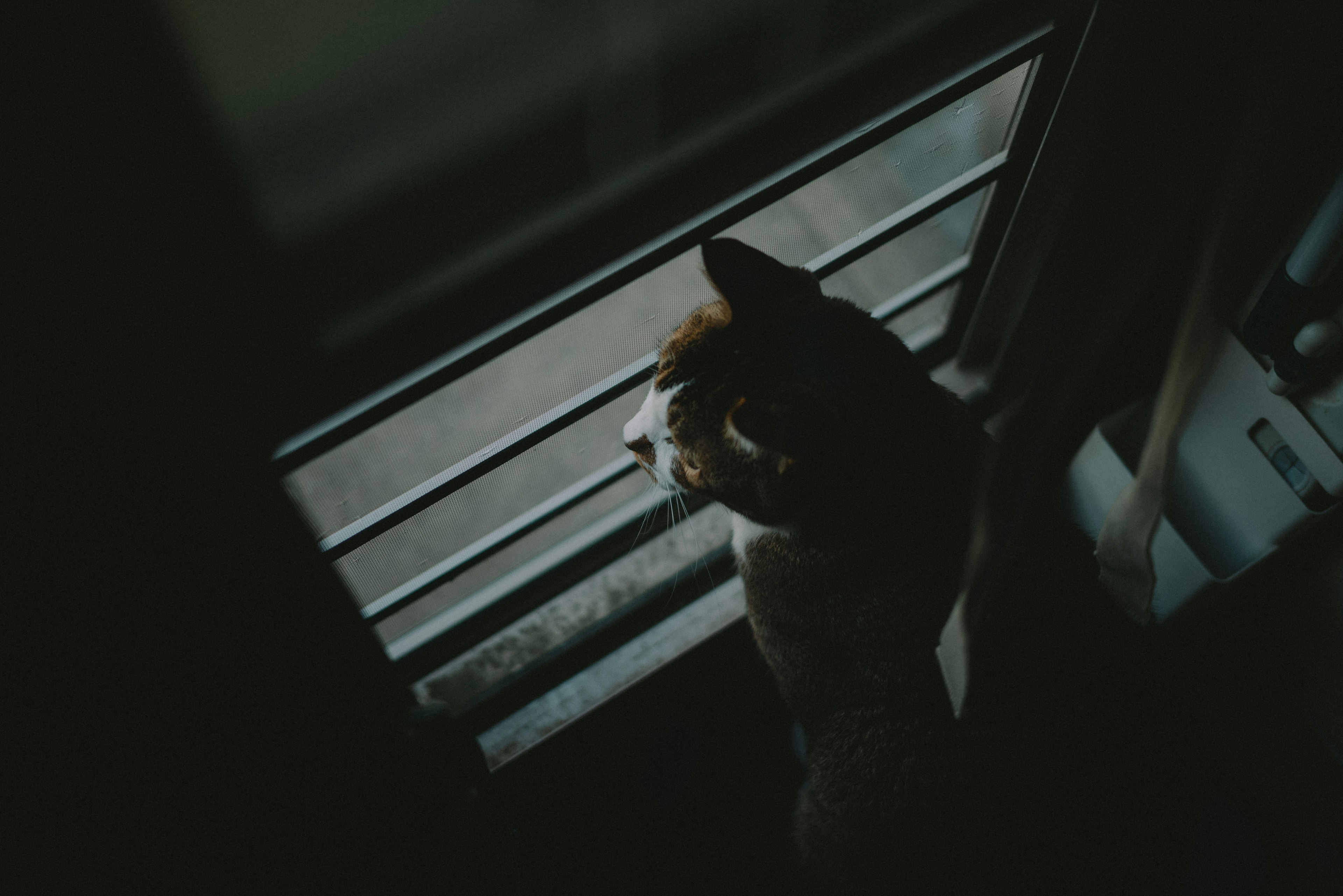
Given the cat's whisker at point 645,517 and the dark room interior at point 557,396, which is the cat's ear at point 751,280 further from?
the cat's whisker at point 645,517

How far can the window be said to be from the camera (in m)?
0.95

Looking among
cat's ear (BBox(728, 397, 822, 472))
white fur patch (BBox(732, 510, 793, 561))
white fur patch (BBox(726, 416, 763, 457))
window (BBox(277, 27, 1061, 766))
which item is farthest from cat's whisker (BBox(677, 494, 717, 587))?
cat's ear (BBox(728, 397, 822, 472))

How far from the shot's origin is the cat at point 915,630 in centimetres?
95

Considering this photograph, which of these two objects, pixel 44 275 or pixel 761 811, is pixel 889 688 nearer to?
pixel 761 811

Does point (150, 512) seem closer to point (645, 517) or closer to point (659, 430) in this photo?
point (659, 430)

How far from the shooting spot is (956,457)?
1026 mm

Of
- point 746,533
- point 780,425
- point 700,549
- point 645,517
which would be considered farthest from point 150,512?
point 700,549

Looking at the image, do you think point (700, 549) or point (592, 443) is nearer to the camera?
point (592, 443)

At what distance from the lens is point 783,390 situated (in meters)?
0.86

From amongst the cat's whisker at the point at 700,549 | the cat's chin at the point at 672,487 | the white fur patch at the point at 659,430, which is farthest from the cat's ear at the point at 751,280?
the cat's whisker at the point at 700,549

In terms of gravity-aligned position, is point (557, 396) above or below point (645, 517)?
above

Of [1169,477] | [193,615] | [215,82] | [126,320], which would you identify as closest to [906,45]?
[1169,477]

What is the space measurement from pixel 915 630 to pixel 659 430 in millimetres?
431

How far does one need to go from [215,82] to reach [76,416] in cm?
23
